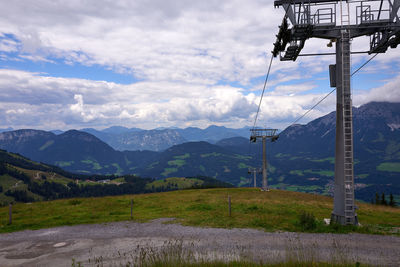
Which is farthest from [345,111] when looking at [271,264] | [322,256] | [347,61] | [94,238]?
[94,238]

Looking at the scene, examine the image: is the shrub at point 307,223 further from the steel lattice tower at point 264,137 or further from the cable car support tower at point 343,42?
the steel lattice tower at point 264,137

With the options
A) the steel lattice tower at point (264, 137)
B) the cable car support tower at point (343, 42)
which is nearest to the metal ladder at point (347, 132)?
the cable car support tower at point (343, 42)

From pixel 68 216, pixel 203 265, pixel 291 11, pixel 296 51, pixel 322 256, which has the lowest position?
pixel 68 216

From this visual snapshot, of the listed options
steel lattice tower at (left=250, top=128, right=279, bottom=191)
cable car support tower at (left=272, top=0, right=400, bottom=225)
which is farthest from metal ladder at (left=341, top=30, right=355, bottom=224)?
steel lattice tower at (left=250, top=128, right=279, bottom=191)

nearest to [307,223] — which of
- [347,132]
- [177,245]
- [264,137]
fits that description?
[347,132]

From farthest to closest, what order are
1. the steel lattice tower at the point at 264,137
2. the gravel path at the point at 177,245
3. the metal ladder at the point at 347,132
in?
1. the steel lattice tower at the point at 264,137
2. the metal ladder at the point at 347,132
3. the gravel path at the point at 177,245

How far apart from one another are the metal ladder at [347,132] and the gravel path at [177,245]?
255cm

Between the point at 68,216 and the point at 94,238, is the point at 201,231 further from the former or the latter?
the point at 68,216

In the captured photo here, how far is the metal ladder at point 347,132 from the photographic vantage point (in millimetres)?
18797

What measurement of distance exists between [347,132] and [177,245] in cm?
1443

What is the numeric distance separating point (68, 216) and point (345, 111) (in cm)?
2850

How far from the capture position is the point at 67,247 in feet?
54.4

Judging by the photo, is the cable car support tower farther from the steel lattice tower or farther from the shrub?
the steel lattice tower

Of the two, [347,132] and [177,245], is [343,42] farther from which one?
[177,245]
